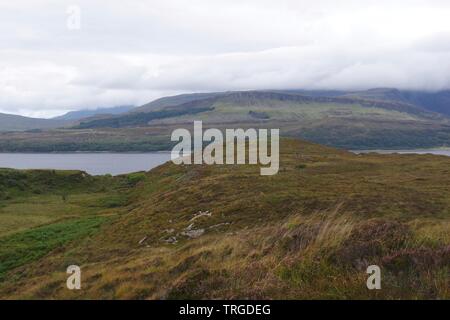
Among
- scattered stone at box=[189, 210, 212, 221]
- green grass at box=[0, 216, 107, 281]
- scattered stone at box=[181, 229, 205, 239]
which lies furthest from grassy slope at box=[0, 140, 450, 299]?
green grass at box=[0, 216, 107, 281]

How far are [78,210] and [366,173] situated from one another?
37.7 metres

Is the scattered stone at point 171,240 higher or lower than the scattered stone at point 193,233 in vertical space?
lower

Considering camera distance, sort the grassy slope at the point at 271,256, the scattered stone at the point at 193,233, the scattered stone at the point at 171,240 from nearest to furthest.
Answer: the grassy slope at the point at 271,256 → the scattered stone at the point at 171,240 → the scattered stone at the point at 193,233

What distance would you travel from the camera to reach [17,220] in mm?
52156

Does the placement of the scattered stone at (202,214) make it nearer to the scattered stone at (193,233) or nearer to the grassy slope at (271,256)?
the grassy slope at (271,256)

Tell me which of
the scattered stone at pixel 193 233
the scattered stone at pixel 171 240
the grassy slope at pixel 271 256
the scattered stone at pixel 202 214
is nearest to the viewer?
the grassy slope at pixel 271 256

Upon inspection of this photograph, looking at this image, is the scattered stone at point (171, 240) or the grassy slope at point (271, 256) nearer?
the grassy slope at point (271, 256)

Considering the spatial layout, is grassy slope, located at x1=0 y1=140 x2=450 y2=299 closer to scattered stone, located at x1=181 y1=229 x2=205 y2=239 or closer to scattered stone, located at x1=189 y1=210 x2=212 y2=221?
scattered stone, located at x1=181 y1=229 x2=205 y2=239

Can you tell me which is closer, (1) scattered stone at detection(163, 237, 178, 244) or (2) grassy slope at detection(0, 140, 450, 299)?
(2) grassy slope at detection(0, 140, 450, 299)

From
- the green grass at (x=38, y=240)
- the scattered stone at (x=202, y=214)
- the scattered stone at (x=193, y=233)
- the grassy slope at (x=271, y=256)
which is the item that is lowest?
the green grass at (x=38, y=240)

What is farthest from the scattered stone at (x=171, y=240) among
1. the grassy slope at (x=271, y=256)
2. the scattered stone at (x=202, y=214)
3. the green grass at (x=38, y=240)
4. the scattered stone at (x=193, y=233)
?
the green grass at (x=38, y=240)

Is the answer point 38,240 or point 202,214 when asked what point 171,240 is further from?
point 38,240
